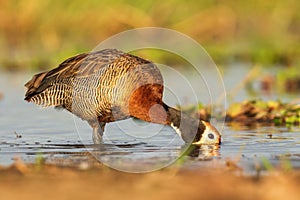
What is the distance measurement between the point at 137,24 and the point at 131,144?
9530 millimetres

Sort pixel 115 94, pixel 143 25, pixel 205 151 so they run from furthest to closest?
pixel 143 25 → pixel 115 94 → pixel 205 151

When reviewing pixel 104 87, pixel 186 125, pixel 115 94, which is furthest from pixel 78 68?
pixel 186 125

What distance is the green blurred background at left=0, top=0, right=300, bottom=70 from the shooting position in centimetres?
1734

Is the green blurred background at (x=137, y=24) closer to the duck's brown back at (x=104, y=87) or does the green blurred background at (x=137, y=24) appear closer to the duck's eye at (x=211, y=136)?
the duck's brown back at (x=104, y=87)

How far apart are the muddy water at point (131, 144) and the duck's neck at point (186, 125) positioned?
131 millimetres

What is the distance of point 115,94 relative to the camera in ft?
26.8

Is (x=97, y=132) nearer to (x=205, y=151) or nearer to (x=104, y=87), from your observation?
(x=104, y=87)

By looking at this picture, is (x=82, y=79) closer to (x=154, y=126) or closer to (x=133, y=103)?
(x=133, y=103)

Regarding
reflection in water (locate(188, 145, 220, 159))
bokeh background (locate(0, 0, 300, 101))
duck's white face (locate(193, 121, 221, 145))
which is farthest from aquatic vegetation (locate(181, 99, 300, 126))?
bokeh background (locate(0, 0, 300, 101))

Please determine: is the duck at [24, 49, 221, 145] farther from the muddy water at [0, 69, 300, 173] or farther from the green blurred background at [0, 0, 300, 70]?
the green blurred background at [0, 0, 300, 70]

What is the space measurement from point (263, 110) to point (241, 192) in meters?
5.26

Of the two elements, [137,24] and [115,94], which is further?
[137,24]

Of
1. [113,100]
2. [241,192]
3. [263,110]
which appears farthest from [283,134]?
[241,192]

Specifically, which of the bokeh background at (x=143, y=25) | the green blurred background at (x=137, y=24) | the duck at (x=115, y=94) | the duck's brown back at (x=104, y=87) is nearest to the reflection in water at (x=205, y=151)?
the duck at (x=115, y=94)
